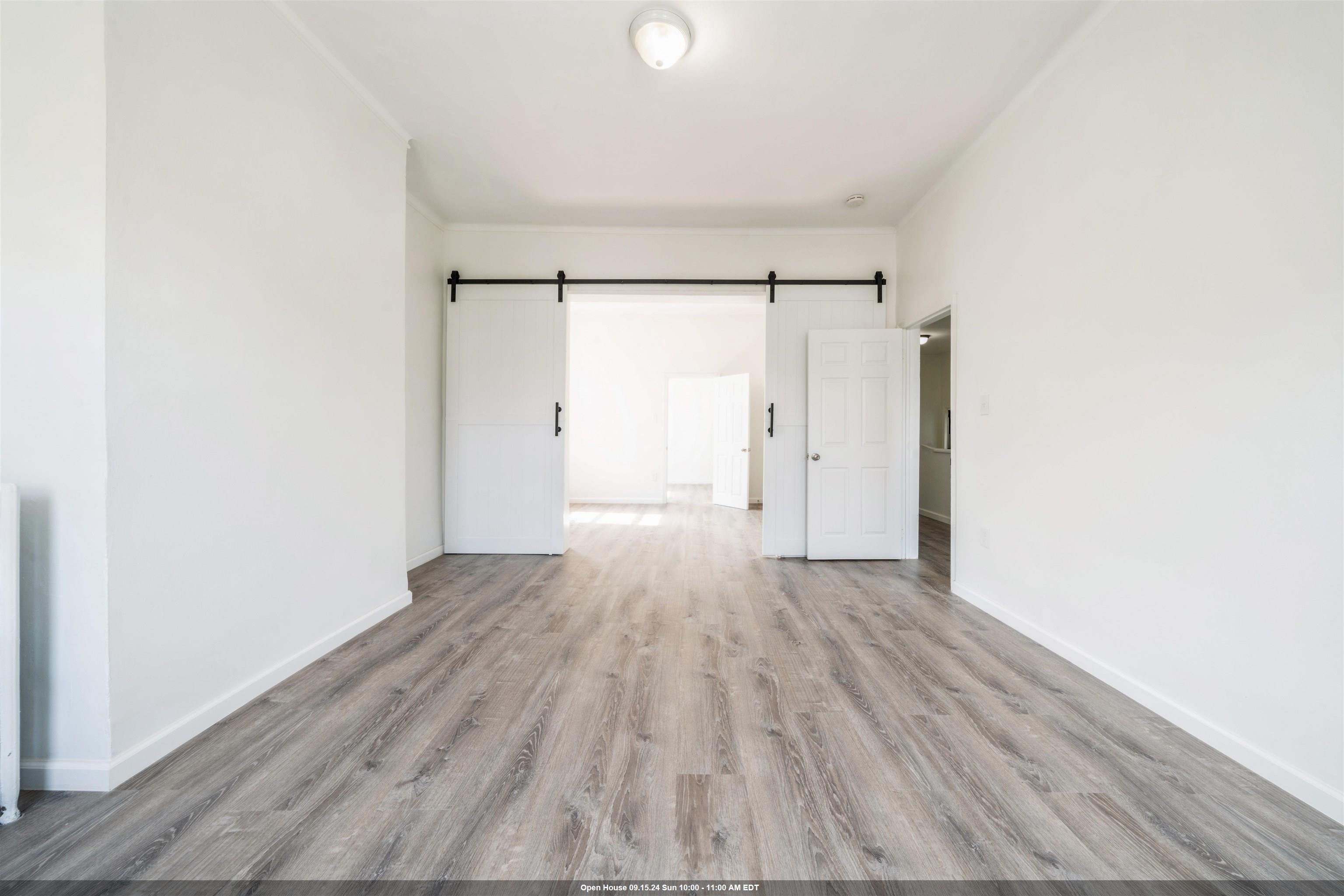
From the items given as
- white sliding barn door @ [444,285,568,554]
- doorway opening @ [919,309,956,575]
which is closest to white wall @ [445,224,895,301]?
white sliding barn door @ [444,285,568,554]

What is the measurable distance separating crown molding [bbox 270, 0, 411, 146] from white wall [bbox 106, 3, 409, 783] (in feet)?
0.15

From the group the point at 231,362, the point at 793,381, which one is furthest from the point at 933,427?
the point at 231,362

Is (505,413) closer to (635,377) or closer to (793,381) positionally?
(793,381)

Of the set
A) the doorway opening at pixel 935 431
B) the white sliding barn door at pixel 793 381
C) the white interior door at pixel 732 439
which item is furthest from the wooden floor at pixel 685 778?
the white interior door at pixel 732 439

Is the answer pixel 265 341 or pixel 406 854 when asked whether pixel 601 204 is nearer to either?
pixel 265 341

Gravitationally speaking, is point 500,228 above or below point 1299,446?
above

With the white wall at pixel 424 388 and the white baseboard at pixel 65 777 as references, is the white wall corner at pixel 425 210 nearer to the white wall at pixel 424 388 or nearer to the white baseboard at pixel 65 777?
the white wall at pixel 424 388

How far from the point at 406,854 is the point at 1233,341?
2.85 meters

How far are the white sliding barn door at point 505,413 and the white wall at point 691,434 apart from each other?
5.63 meters

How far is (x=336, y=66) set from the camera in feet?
8.18

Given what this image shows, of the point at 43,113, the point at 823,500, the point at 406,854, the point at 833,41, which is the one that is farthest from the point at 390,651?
the point at 833,41

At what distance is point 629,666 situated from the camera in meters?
2.33

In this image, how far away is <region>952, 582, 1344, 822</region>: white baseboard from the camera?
1440 millimetres

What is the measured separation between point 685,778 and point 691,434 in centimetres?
858
